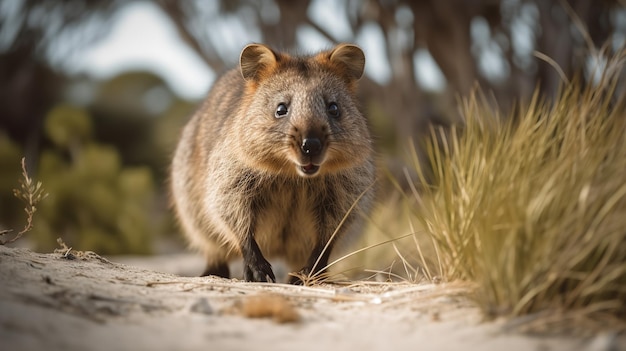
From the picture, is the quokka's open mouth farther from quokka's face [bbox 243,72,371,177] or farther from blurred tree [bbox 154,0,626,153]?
blurred tree [bbox 154,0,626,153]

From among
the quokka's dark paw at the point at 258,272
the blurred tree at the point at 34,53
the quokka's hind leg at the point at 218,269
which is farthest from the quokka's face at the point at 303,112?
the blurred tree at the point at 34,53

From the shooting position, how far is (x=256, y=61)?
4.63 metres

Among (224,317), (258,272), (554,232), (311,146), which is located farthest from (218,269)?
(554,232)

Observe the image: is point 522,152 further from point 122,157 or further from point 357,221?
point 122,157

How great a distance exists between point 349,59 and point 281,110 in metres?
0.73

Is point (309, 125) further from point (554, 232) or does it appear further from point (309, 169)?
point (554, 232)

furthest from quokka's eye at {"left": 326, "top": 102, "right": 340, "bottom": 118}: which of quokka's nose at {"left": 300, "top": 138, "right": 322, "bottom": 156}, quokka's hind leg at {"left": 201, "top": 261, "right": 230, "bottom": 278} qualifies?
quokka's hind leg at {"left": 201, "top": 261, "right": 230, "bottom": 278}

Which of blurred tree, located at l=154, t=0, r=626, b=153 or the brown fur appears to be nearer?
the brown fur

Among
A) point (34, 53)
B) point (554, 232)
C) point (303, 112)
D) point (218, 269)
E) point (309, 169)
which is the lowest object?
point (554, 232)

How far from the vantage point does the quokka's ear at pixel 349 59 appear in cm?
459

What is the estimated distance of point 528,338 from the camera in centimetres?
255

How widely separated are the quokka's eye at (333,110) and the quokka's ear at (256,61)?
0.55m

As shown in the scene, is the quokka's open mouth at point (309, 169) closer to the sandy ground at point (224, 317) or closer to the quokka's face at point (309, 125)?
the quokka's face at point (309, 125)

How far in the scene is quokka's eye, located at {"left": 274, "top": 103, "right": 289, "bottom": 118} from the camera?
4254 millimetres
